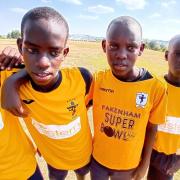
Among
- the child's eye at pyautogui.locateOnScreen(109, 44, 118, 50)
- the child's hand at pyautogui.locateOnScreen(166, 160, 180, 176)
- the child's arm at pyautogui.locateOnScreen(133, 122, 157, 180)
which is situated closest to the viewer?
the child's eye at pyautogui.locateOnScreen(109, 44, 118, 50)

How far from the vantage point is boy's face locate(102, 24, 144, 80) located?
203 cm

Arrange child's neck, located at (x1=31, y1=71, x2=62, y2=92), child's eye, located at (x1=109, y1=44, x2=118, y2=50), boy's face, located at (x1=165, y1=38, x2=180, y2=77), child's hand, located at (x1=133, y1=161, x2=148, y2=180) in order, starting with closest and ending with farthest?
child's neck, located at (x1=31, y1=71, x2=62, y2=92)
child's eye, located at (x1=109, y1=44, x2=118, y2=50)
child's hand, located at (x1=133, y1=161, x2=148, y2=180)
boy's face, located at (x1=165, y1=38, x2=180, y2=77)

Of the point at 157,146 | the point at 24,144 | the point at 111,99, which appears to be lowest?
the point at 157,146

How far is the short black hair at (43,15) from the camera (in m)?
1.75

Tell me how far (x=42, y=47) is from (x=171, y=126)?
1.35 m

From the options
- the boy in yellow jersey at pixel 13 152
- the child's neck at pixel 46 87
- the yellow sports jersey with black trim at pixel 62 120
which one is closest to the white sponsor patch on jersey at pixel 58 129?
the yellow sports jersey with black trim at pixel 62 120

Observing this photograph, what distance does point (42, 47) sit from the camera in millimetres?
1690

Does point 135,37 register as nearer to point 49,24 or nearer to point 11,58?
point 49,24

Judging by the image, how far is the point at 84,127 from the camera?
7.19ft

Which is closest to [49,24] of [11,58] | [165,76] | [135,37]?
[11,58]

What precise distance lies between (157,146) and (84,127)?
2.42 ft

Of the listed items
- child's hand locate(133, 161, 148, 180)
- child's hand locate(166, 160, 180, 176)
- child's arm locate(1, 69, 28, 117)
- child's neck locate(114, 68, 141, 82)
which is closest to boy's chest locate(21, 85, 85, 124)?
child's arm locate(1, 69, 28, 117)

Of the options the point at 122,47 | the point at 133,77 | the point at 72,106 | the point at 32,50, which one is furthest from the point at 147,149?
the point at 32,50

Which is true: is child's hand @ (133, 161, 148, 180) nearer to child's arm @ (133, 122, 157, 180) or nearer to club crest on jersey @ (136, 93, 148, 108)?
child's arm @ (133, 122, 157, 180)
